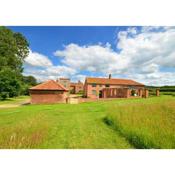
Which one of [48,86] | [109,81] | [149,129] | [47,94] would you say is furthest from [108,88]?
[149,129]

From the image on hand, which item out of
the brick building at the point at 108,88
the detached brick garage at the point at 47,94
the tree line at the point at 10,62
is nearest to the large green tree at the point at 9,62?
the tree line at the point at 10,62

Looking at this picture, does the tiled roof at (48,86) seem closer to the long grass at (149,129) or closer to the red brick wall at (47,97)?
the red brick wall at (47,97)

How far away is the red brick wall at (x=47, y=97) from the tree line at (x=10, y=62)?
3.76m

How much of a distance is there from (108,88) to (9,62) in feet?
53.4

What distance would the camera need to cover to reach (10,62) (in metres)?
22.4

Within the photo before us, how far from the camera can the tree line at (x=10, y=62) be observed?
18.9 meters

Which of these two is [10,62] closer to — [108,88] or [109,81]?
[108,88]

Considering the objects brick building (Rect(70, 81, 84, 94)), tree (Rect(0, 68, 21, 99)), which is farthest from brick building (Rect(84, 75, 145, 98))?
brick building (Rect(70, 81, 84, 94))

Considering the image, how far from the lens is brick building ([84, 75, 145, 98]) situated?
28094 millimetres

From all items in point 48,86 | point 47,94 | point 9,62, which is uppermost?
point 9,62

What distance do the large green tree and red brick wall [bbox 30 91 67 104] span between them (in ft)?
12.3
